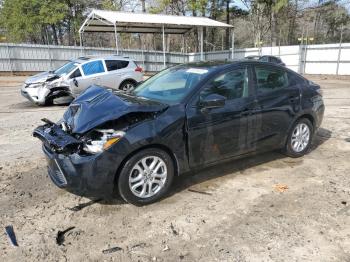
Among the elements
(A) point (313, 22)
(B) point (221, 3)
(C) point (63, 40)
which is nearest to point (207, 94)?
(B) point (221, 3)

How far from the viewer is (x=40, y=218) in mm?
3791

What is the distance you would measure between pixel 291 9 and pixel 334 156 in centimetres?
3562

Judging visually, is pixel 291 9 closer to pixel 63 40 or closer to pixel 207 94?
pixel 63 40

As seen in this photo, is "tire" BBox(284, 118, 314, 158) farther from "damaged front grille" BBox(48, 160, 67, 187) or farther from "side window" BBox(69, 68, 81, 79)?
"side window" BBox(69, 68, 81, 79)

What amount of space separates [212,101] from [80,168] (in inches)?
70.3

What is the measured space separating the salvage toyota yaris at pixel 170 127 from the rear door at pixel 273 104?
0.02 m

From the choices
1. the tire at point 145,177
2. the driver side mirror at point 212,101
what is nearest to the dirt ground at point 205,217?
the tire at point 145,177

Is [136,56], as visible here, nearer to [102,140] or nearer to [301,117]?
[301,117]

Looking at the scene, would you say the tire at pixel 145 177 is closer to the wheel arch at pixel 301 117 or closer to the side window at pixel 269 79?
the side window at pixel 269 79

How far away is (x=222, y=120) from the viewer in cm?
446

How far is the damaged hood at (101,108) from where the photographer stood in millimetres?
3846

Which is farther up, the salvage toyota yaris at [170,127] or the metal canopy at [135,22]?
the metal canopy at [135,22]

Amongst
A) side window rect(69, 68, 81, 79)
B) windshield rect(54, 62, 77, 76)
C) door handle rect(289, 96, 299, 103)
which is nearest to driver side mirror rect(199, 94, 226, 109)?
door handle rect(289, 96, 299, 103)

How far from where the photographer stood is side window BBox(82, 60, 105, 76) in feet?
38.6
